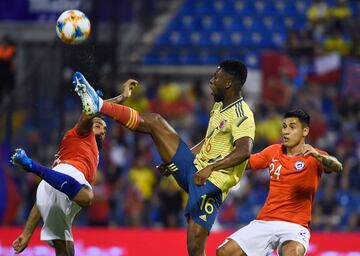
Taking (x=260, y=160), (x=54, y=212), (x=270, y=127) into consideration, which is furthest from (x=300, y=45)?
(x=54, y=212)

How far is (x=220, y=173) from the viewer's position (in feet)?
30.3

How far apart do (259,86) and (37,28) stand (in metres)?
4.39

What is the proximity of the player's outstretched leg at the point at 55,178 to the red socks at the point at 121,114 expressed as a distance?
753 millimetres

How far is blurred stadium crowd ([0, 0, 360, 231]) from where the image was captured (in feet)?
51.5

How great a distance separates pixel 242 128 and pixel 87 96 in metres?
1.51

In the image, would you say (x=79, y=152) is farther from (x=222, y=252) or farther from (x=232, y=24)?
(x=232, y=24)

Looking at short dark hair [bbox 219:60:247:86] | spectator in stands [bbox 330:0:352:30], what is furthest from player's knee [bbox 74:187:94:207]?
spectator in stands [bbox 330:0:352:30]

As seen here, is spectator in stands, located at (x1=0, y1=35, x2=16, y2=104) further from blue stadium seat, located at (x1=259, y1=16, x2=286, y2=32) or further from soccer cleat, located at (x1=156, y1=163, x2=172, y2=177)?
blue stadium seat, located at (x1=259, y1=16, x2=286, y2=32)

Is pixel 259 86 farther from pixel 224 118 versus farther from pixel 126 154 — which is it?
pixel 224 118

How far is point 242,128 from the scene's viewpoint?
9.09 m

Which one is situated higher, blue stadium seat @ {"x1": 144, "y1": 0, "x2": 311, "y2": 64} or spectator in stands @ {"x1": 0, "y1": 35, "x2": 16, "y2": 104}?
blue stadium seat @ {"x1": 144, "y1": 0, "x2": 311, "y2": 64}

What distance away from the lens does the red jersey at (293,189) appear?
31.3ft

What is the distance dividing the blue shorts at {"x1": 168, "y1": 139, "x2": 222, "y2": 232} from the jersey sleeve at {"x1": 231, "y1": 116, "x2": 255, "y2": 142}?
1.77 ft

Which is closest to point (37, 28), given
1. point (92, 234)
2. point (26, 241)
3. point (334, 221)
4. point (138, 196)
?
point (138, 196)
